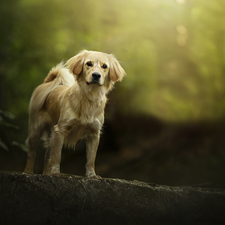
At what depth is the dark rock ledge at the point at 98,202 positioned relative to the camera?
2279mm

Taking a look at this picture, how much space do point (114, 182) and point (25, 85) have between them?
2709 mm

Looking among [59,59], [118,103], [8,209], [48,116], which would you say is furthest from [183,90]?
[8,209]

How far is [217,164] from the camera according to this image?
4645 millimetres

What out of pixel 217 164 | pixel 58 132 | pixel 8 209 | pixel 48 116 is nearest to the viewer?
pixel 8 209

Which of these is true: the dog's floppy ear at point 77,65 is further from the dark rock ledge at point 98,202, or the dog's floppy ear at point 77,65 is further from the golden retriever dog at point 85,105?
the dark rock ledge at point 98,202

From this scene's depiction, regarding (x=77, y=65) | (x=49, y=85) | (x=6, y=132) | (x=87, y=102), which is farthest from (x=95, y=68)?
(x=6, y=132)

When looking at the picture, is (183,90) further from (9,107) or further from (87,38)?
(9,107)

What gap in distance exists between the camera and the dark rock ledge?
228cm

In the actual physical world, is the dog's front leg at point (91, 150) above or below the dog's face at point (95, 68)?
below

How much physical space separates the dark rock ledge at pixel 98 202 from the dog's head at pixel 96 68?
90 cm

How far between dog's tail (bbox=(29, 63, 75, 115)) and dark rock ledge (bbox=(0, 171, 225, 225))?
4.16 feet

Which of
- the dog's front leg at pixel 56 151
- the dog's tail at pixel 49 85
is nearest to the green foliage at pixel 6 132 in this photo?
the dog's tail at pixel 49 85

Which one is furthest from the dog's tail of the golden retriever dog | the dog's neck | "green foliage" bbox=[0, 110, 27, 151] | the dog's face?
"green foliage" bbox=[0, 110, 27, 151]

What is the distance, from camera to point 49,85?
3.69 meters
